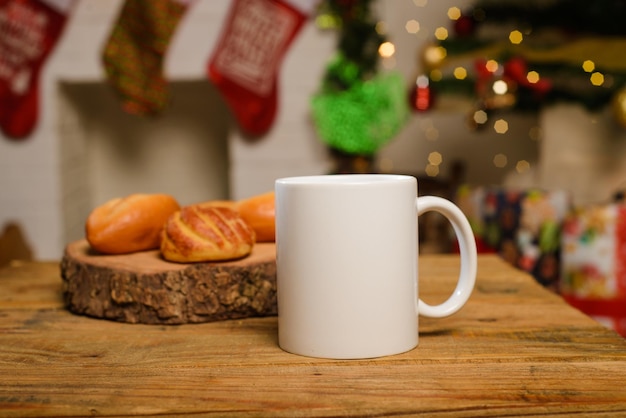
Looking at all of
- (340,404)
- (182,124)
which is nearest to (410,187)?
(340,404)

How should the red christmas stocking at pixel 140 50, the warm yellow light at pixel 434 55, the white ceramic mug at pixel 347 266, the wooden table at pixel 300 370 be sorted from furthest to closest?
the warm yellow light at pixel 434 55
the red christmas stocking at pixel 140 50
the white ceramic mug at pixel 347 266
the wooden table at pixel 300 370

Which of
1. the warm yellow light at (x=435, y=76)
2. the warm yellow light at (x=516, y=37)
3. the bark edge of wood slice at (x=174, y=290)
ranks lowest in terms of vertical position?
the bark edge of wood slice at (x=174, y=290)

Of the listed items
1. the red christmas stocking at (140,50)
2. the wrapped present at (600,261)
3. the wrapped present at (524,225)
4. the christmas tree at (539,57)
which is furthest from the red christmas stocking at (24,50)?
the wrapped present at (600,261)

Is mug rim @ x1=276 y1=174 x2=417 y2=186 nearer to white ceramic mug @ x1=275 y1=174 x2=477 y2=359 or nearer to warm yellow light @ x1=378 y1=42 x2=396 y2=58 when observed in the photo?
white ceramic mug @ x1=275 y1=174 x2=477 y2=359

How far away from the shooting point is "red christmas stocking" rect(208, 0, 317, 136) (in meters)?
2.84

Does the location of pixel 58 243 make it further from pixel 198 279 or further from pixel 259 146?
pixel 198 279

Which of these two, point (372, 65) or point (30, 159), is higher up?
point (372, 65)

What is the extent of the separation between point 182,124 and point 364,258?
2869mm

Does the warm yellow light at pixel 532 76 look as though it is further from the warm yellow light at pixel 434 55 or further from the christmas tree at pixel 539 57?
the warm yellow light at pixel 434 55

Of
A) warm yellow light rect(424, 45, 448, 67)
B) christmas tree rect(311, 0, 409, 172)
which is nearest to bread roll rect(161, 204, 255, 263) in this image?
christmas tree rect(311, 0, 409, 172)

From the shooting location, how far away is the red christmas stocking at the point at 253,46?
2.84m

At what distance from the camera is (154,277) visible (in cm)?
76

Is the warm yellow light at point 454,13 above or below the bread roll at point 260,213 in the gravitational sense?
above

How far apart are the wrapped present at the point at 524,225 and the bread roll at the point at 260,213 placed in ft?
3.38
